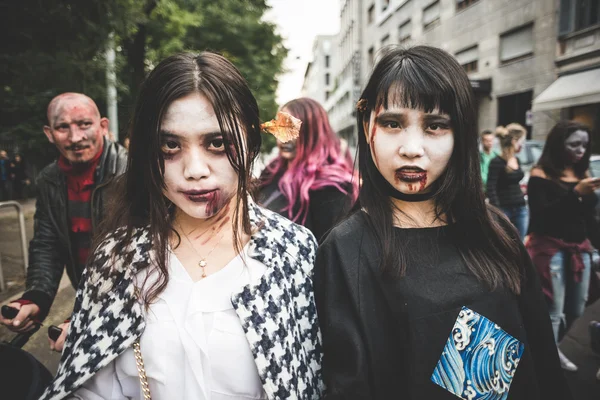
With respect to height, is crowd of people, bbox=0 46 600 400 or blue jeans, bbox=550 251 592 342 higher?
crowd of people, bbox=0 46 600 400

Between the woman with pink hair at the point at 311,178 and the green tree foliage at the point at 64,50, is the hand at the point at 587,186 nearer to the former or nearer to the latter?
the woman with pink hair at the point at 311,178

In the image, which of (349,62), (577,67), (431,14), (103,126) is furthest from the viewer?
(349,62)

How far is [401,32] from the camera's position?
21.7 metres

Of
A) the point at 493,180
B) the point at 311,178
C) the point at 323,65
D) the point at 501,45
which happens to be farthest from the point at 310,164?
the point at 323,65

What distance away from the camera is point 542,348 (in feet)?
4.42

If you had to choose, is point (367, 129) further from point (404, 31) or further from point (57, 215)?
point (404, 31)

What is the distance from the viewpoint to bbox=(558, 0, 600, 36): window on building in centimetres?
1072

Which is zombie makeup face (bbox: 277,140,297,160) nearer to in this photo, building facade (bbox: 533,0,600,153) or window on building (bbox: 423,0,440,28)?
building facade (bbox: 533,0,600,153)

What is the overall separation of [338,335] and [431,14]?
66.1ft

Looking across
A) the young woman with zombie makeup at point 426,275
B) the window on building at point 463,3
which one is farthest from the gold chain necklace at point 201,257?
the window on building at point 463,3

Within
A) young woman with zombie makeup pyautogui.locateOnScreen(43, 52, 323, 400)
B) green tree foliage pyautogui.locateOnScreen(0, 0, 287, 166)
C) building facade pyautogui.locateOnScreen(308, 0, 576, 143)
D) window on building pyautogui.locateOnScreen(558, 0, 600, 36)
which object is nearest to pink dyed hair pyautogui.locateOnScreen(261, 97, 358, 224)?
green tree foliage pyautogui.locateOnScreen(0, 0, 287, 166)

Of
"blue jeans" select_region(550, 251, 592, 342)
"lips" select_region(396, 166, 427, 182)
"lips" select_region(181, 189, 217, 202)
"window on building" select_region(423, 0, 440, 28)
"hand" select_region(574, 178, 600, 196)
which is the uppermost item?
"window on building" select_region(423, 0, 440, 28)

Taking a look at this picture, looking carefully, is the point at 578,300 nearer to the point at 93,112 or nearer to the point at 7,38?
the point at 93,112

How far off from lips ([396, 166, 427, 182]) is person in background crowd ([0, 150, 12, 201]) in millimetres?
14306
